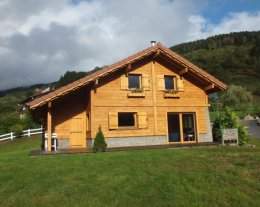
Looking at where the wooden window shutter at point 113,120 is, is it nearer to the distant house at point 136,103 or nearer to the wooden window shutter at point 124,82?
the distant house at point 136,103

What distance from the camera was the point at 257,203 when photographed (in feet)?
26.9

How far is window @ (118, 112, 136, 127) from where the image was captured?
19859mm

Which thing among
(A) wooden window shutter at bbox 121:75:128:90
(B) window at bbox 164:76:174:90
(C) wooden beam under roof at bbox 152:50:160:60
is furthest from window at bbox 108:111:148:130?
(C) wooden beam under roof at bbox 152:50:160:60

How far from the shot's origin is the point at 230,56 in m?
126

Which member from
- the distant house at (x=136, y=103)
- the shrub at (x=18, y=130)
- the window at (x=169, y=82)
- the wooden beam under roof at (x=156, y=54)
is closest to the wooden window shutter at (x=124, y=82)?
the distant house at (x=136, y=103)

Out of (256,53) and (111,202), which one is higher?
(256,53)

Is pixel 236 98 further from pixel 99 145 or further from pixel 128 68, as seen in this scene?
pixel 99 145

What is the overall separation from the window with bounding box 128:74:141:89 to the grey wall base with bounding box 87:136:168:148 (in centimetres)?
328

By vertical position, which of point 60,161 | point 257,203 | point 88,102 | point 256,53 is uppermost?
point 256,53

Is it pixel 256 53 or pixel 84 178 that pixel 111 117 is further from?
pixel 256 53

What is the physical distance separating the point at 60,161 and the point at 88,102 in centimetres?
785

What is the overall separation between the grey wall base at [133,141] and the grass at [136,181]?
6462mm

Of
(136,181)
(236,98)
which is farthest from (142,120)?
(236,98)

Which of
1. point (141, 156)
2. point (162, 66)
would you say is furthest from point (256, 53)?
point (141, 156)
